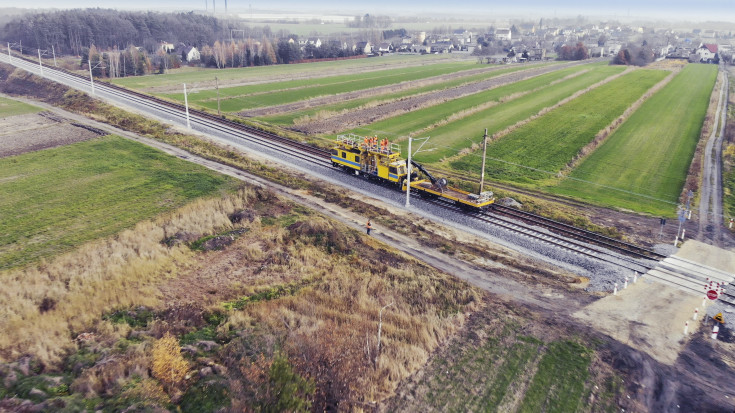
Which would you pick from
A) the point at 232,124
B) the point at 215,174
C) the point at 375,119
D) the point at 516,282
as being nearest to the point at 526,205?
the point at 516,282

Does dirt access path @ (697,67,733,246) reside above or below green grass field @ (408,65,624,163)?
below

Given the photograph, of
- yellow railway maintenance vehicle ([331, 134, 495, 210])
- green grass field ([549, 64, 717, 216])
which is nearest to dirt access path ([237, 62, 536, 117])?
A: yellow railway maintenance vehicle ([331, 134, 495, 210])

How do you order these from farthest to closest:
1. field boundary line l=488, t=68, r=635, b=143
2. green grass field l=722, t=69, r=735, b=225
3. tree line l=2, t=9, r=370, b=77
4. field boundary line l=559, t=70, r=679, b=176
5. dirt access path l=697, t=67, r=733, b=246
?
tree line l=2, t=9, r=370, b=77
field boundary line l=488, t=68, r=635, b=143
field boundary line l=559, t=70, r=679, b=176
green grass field l=722, t=69, r=735, b=225
dirt access path l=697, t=67, r=733, b=246

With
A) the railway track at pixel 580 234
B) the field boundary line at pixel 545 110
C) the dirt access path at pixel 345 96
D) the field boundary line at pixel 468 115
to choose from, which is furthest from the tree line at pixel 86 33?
the railway track at pixel 580 234

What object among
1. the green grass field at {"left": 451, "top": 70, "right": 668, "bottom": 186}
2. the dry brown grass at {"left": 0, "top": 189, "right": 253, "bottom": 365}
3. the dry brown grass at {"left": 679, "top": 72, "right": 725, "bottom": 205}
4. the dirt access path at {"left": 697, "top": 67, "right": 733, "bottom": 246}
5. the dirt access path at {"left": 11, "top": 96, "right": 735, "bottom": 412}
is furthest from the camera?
the green grass field at {"left": 451, "top": 70, "right": 668, "bottom": 186}

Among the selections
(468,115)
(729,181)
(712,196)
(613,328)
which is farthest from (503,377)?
(468,115)

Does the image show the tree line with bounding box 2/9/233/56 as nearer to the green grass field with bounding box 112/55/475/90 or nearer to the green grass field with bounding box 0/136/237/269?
the green grass field with bounding box 112/55/475/90

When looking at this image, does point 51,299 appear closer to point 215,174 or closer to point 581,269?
point 215,174
